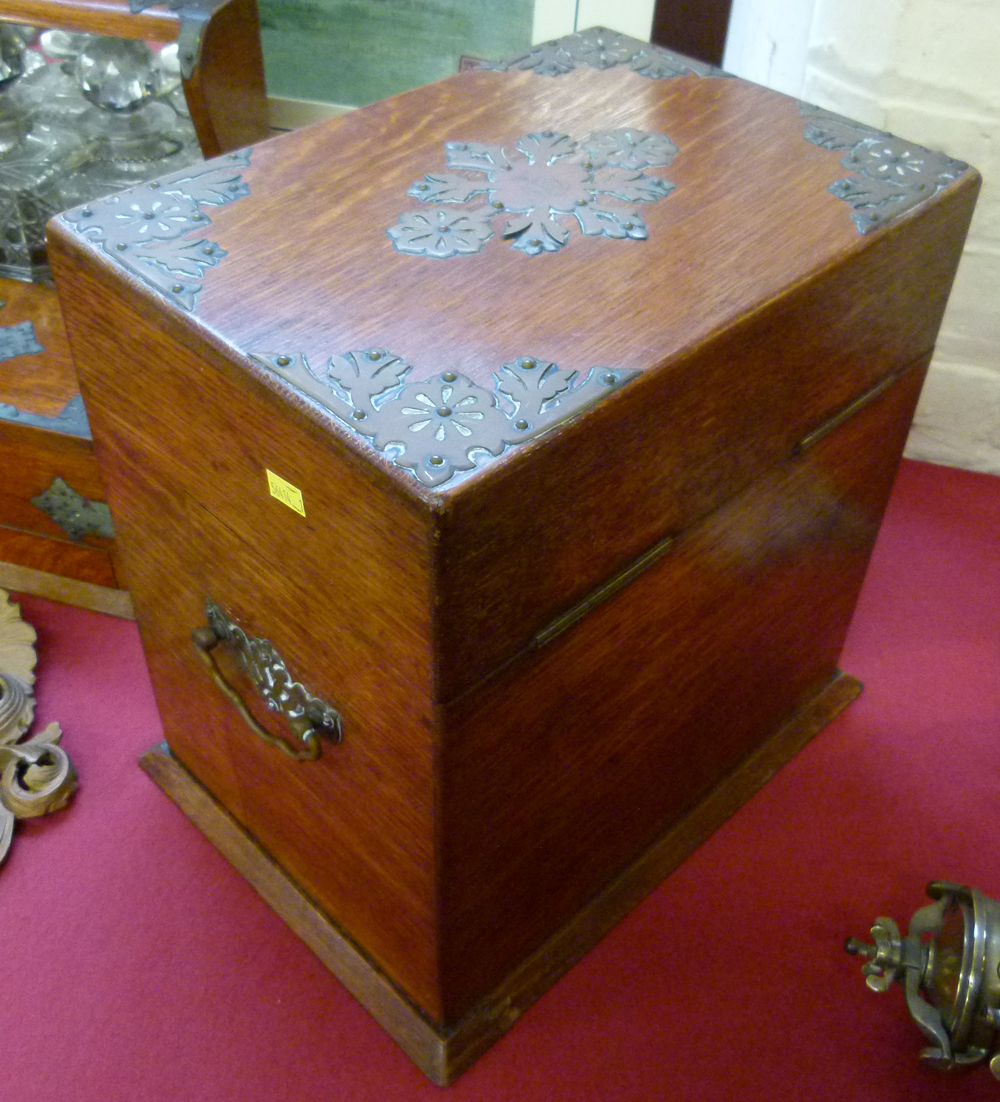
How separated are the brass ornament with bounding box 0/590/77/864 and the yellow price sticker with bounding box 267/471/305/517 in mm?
706

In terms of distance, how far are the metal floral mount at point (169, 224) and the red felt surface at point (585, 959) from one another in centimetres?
75

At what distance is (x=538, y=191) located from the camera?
1.04m

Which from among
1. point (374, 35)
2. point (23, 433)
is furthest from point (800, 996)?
point (374, 35)

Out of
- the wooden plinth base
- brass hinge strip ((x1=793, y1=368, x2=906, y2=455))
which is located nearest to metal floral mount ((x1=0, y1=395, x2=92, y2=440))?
the wooden plinth base

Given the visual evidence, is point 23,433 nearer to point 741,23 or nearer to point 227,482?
point 227,482

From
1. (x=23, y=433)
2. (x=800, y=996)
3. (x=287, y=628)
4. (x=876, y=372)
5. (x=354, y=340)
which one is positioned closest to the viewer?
(x=354, y=340)

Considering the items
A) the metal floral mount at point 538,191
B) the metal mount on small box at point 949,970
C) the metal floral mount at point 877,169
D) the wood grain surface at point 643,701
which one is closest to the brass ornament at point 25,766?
the wood grain surface at point 643,701

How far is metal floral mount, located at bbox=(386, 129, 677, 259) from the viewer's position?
0.98 metres

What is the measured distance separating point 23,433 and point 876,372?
1082mm

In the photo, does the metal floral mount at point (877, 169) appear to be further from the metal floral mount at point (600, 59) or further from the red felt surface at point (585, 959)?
the red felt surface at point (585, 959)

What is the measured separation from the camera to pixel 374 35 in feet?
6.86

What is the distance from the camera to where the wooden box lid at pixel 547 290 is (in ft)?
2.58

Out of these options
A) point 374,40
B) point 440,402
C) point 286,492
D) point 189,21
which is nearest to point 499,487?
point 440,402

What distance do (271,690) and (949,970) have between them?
700 mm
